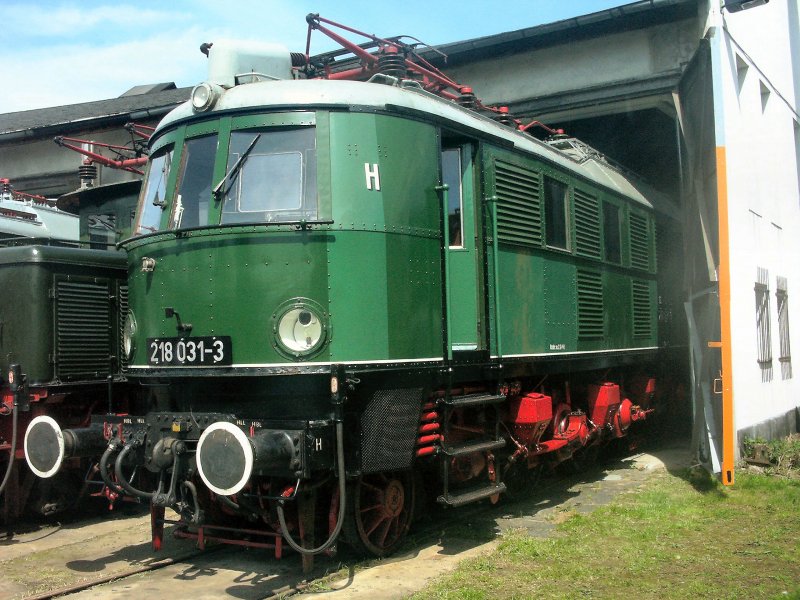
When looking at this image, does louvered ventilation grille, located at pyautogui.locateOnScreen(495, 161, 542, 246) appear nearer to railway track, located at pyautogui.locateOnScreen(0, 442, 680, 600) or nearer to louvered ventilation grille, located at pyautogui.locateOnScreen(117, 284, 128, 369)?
railway track, located at pyautogui.locateOnScreen(0, 442, 680, 600)

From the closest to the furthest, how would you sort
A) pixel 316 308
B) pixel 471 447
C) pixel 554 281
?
pixel 316 308 < pixel 471 447 < pixel 554 281

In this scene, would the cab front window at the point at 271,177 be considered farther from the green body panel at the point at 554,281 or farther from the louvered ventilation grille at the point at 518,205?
the louvered ventilation grille at the point at 518,205

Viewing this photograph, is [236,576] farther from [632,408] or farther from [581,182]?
[632,408]

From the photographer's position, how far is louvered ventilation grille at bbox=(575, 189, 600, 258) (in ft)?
31.1

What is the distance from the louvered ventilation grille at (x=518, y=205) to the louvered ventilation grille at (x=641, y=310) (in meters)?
3.37

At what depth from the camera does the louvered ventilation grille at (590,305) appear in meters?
9.40

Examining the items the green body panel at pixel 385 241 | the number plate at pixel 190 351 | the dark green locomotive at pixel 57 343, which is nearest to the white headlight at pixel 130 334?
the number plate at pixel 190 351

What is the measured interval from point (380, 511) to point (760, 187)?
26.6 feet

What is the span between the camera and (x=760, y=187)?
39.9ft

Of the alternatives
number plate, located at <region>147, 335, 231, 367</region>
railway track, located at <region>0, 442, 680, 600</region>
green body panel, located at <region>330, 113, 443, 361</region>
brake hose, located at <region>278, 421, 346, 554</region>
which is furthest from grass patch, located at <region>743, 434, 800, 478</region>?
number plate, located at <region>147, 335, 231, 367</region>

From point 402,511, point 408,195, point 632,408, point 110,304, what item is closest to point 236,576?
point 402,511

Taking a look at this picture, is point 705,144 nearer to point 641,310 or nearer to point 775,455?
point 641,310

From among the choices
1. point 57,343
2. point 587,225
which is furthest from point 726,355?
point 57,343

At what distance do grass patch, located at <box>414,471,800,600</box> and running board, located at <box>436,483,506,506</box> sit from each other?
0.44 metres
